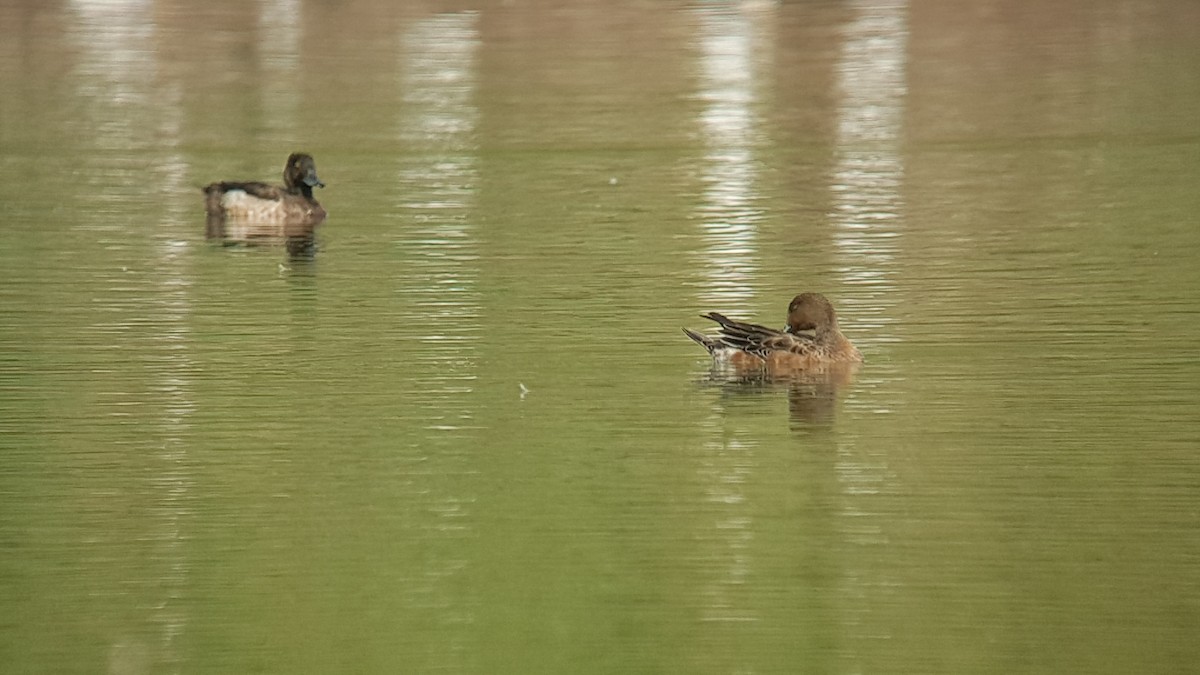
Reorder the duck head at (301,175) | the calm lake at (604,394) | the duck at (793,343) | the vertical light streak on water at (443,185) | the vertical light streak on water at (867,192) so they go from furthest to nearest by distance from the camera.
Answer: the duck head at (301,175) < the vertical light streak on water at (443,185) < the duck at (793,343) < the vertical light streak on water at (867,192) < the calm lake at (604,394)

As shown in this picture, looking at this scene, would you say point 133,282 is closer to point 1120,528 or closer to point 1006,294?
point 1006,294

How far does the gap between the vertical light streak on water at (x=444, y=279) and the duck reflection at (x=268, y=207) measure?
0.75 m

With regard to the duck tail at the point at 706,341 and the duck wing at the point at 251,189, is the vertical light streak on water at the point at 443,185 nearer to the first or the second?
the duck wing at the point at 251,189

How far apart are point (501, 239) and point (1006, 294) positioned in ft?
12.6

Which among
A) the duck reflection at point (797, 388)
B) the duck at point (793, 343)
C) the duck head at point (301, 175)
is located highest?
the duck head at point (301, 175)

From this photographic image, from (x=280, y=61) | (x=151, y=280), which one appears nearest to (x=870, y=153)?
(x=151, y=280)

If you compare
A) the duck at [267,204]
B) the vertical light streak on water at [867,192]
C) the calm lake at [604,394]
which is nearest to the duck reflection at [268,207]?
the duck at [267,204]

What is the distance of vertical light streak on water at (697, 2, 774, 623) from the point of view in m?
7.84

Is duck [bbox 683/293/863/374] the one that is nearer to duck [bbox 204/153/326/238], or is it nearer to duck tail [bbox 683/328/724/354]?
duck tail [bbox 683/328/724/354]

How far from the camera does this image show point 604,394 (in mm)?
10305

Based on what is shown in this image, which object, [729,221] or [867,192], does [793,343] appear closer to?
[729,221]

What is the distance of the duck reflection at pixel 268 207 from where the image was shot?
1653 centimetres

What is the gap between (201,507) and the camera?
8.57 meters

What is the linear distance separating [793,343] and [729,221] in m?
4.85
